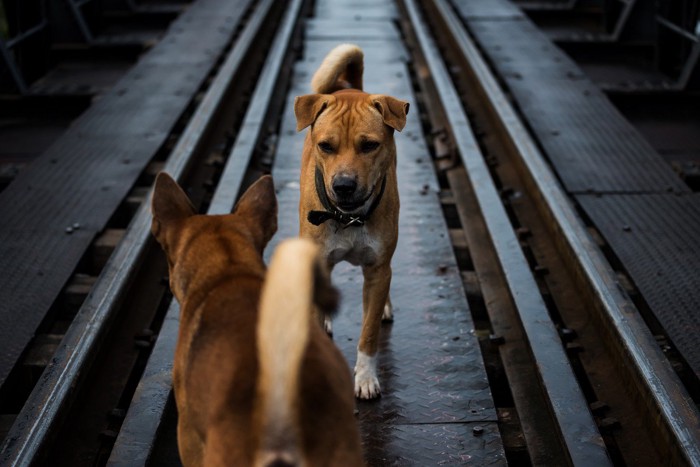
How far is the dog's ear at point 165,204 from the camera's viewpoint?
11.6 feet

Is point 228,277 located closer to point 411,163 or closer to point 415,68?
point 411,163

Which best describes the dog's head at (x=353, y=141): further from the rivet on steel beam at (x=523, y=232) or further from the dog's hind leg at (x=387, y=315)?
the rivet on steel beam at (x=523, y=232)

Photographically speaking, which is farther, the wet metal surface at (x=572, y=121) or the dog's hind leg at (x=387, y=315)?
the wet metal surface at (x=572, y=121)

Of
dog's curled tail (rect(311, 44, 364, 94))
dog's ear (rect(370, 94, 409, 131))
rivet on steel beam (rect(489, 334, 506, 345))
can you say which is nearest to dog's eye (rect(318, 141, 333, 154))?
dog's ear (rect(370, 94, 409, 131))

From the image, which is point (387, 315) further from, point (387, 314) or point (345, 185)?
point (345, 185)


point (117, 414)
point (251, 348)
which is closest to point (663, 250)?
point (117, 414)

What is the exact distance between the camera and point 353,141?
182 inches

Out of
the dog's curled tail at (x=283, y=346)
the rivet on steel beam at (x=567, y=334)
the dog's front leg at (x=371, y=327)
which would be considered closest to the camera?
the dog's curled tail at (x=283, y=346)

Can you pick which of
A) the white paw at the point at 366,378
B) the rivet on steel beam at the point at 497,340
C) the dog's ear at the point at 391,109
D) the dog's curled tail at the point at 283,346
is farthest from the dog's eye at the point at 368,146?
the dog's curled tail at the point at 283,346

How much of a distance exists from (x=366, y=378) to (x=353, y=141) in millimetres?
1184

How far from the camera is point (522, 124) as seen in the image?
331 inches

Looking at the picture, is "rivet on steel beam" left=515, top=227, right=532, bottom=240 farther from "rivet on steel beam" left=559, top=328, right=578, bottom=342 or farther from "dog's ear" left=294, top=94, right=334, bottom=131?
"dog's ear" left=294, top=94, right=334, bottom=131

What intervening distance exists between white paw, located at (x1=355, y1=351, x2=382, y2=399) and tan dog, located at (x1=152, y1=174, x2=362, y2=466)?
1447 millimetres

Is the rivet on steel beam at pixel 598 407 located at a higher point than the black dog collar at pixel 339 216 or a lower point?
lower
